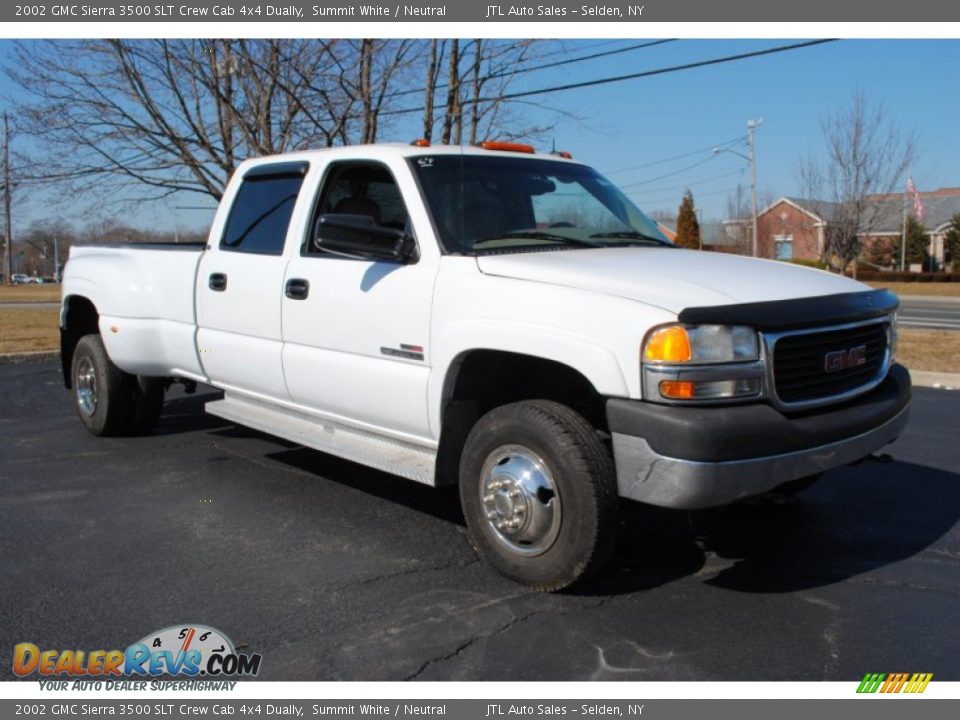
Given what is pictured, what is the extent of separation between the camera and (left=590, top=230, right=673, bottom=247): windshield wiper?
16.2ft

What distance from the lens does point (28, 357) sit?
12.0 m

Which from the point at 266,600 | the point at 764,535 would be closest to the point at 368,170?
the point at 266,600

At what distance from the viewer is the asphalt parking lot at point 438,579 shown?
11.1ft

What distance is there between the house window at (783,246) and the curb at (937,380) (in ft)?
160

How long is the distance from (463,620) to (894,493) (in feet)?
10.7

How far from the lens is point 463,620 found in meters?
3.69

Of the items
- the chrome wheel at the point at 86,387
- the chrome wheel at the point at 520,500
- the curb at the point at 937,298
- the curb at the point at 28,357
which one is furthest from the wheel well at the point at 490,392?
the curb at the point at 937,298

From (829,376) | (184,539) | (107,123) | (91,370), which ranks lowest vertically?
(184,539)

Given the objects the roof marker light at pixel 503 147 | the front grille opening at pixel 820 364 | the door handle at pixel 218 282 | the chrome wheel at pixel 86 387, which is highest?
the roof marker light at pixel 503 147

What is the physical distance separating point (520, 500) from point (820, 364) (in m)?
1.42

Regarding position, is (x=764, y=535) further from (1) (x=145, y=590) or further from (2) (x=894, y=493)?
(1) (x=145, y=590)

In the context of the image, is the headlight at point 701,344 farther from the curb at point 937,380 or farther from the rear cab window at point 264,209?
the curb at point 937,380
